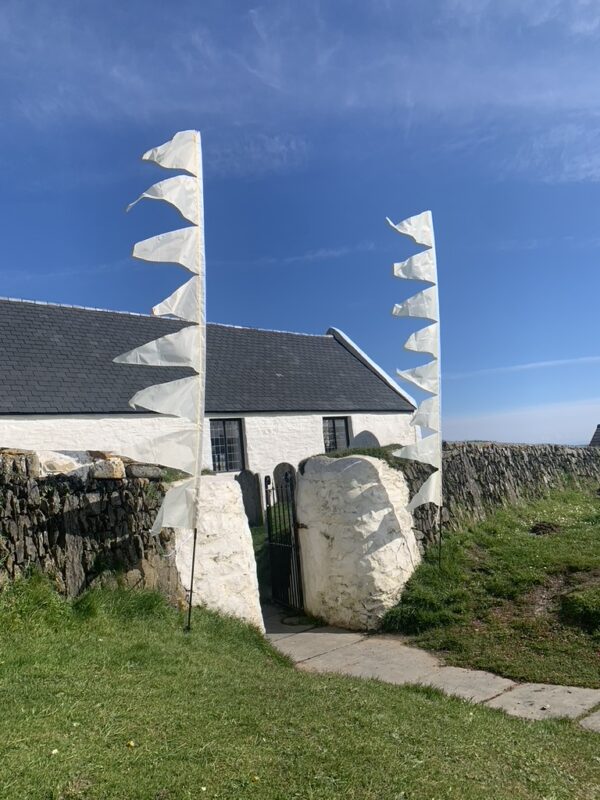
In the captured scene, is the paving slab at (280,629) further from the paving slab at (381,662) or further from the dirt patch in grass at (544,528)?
the dirt patch in grass at (544,528)

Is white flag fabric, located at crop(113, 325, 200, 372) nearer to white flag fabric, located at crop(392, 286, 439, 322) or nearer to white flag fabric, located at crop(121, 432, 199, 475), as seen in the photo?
white flag fabric, located at crop(121, 432, 199, 475)

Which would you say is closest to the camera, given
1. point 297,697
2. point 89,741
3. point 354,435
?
point 89,741

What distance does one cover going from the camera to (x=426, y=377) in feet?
33.9

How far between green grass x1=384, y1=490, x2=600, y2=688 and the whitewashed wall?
27.2 feet

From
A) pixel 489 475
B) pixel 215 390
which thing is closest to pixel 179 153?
pixel 489 475

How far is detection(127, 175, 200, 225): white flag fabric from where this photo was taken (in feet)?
24.7

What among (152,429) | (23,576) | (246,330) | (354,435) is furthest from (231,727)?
(246,330)

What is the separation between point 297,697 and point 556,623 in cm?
460

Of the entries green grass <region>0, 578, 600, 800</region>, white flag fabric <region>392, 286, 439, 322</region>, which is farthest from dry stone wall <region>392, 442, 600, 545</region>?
green grass <region>0, 578, 600, 800</region>

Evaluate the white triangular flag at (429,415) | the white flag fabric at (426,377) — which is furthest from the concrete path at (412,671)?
the white flag fabric at (426,377)

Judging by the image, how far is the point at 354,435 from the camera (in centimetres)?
2388

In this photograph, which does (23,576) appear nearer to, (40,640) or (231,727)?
(40,640)

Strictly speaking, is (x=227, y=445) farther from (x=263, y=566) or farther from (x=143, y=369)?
(x=263, y=566)

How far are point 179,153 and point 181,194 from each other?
520 millimetres
